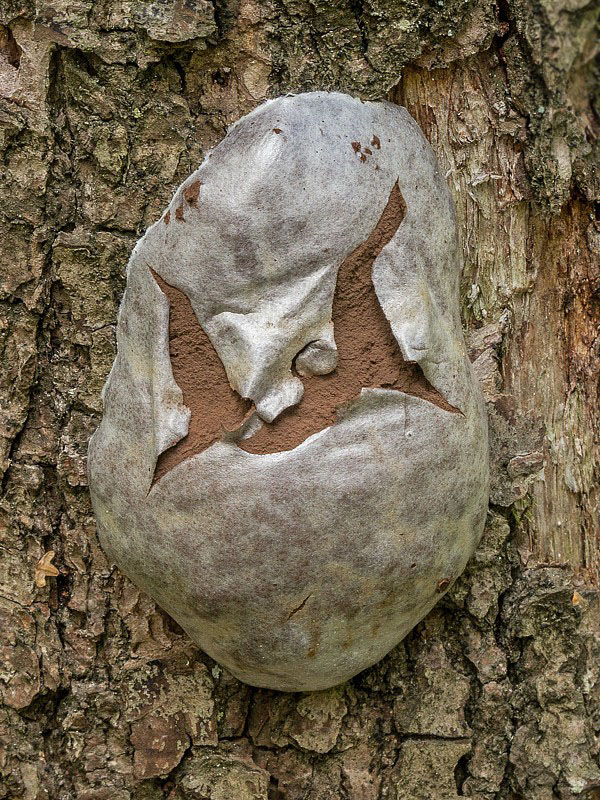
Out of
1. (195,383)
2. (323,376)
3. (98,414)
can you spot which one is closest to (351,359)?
(323,376)

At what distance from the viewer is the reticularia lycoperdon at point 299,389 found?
4.98 feet

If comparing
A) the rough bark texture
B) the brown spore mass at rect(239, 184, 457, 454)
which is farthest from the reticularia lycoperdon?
the rough bark texture

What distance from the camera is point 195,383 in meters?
1.59

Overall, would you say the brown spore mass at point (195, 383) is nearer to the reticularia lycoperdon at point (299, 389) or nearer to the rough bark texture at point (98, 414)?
the reticularia lycoperdon at point (299, 389)

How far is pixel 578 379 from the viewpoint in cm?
193

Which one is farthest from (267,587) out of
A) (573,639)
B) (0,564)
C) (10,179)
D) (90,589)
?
(10,179)

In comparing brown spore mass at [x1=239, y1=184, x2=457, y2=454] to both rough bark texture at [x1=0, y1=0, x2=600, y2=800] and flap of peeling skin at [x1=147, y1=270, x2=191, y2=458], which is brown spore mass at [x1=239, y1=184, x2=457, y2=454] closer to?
flap of peeling skin at [x1=147, y1=270, x2=191, y2=458]

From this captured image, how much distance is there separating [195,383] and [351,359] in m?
0.30

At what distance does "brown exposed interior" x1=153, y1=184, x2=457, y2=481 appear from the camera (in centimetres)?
154

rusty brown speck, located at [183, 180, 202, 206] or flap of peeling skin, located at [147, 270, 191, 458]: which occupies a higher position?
rusty brown speck, located at [183, 180, 202, 206]

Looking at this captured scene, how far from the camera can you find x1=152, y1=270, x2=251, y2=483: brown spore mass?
1564 mm

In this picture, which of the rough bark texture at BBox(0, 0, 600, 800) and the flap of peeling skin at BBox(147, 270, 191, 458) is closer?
the flap of peeling skin at BBox(147, 270, 191, 458)

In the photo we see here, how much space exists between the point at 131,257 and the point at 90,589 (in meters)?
0.76

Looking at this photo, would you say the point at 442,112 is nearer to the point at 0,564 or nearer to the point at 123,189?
the point at 123,189
